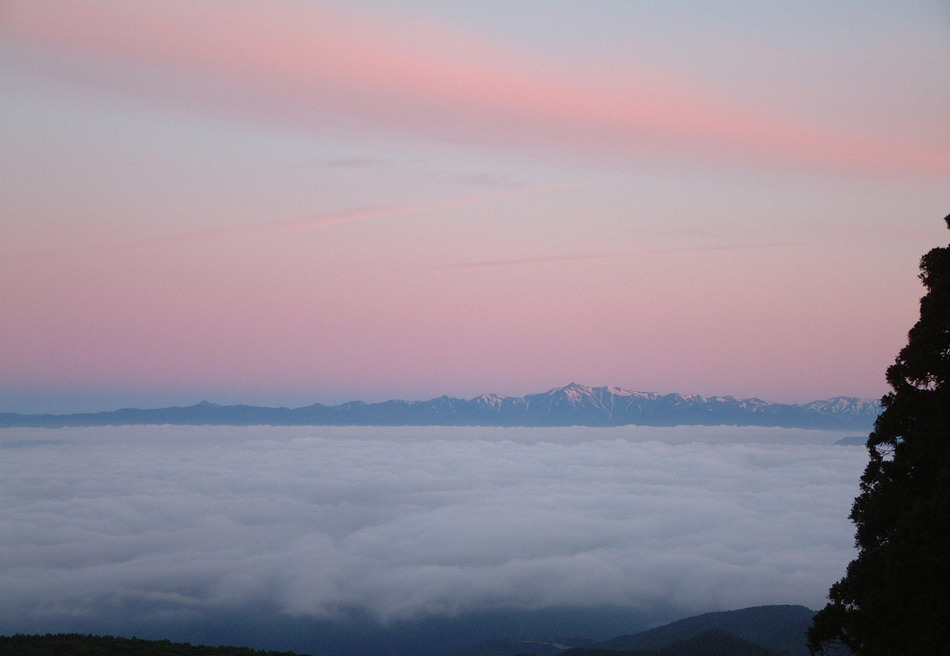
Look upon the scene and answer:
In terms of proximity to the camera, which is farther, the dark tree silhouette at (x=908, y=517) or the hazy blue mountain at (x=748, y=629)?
the hazy blue mountain at (x=748, y=629)

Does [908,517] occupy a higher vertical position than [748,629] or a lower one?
higher

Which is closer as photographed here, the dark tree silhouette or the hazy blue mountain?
the dark tree silhouette

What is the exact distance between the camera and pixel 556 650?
13850 cm

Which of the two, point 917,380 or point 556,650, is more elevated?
point 917,380

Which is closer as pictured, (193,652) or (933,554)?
(933,554)

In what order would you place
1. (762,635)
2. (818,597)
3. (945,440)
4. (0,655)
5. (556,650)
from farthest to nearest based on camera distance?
1. (818,597)
2. (556,650)
3. (762,635)
4. (0,655)
5. (945,440)

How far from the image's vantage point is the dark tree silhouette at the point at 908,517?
→ 15.1 metres

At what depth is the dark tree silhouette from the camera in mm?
15133

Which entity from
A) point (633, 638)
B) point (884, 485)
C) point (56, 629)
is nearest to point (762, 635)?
point (633, 638)

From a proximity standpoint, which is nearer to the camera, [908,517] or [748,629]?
[908,517]

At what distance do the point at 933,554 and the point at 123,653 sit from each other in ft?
Answer: 157

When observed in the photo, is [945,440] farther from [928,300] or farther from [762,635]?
[762,635]

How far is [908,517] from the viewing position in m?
15.6

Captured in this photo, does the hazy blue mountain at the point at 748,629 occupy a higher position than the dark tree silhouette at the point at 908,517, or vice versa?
the dark tree silhouette at the point at 908,517
